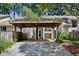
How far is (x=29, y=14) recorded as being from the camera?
19.6ft

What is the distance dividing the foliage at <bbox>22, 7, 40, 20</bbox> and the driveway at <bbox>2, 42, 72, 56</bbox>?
45 centimetres

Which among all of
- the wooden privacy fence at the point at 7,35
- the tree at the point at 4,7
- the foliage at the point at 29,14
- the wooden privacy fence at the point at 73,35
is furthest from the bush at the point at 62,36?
the tree at the point at 4,7

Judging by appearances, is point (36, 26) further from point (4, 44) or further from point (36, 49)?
point (4, 44)

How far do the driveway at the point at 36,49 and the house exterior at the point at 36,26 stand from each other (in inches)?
4.4

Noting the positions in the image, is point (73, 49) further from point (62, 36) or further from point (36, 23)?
point (36, 23)

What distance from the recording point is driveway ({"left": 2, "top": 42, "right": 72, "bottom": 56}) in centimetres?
590

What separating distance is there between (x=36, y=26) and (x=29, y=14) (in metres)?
0.24

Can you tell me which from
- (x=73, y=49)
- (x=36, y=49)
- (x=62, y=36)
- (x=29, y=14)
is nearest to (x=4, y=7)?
(x=29, y=14)

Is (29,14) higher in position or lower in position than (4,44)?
higher

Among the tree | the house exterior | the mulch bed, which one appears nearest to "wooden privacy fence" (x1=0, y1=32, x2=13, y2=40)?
the house exterior

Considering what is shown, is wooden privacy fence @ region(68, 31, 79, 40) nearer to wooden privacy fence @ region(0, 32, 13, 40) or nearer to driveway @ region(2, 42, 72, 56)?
driveway @ region(2, 42, 72, 56)

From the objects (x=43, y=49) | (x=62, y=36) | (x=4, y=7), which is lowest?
(x=43, y=49)

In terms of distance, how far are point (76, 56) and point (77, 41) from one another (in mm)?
272

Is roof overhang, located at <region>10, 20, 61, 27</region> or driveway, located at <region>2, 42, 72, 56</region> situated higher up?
roof overhang, located at <region>10, 20, 61, 27</region>
